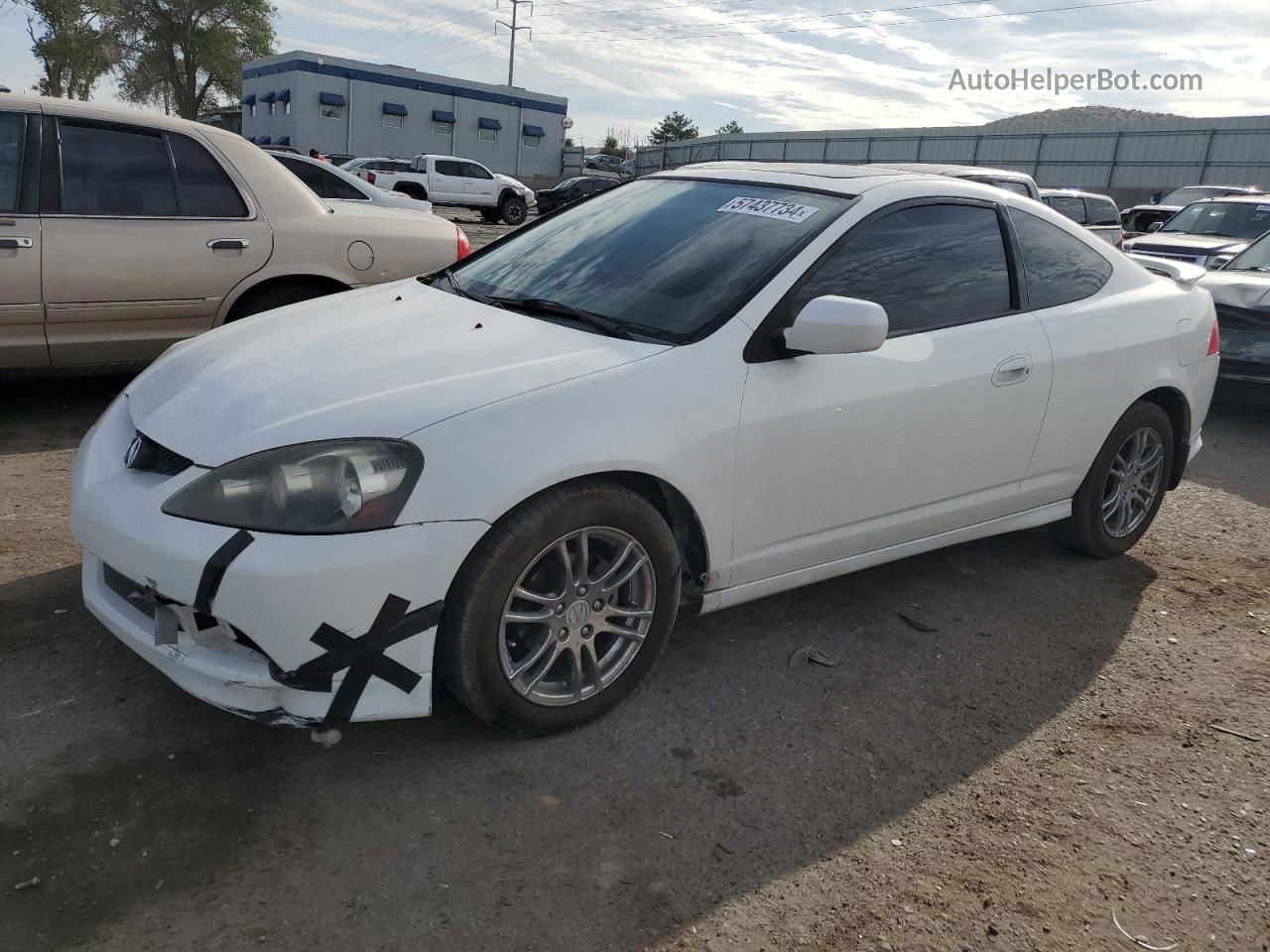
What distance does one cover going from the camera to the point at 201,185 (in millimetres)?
5613

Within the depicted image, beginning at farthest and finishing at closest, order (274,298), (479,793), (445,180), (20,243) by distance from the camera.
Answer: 1. (445,180)
2. (274,298)
3. (20,243)
4. (479,793)

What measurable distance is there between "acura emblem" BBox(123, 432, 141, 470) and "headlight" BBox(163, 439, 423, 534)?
33 centimetres

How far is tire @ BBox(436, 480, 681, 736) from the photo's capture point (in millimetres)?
2594

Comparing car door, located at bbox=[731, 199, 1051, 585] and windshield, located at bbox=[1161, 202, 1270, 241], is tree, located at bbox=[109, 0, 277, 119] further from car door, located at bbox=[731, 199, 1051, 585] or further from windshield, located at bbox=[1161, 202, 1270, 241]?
car door, located at bbox=[731, 199, 1051, 585]

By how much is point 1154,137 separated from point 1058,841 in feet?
122

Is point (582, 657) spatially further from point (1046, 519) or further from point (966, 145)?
point (966, 145)

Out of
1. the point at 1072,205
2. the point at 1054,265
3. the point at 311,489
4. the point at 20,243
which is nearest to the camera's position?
the point at 311,489

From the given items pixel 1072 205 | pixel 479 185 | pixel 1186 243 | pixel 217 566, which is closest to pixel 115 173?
pixel 217 566

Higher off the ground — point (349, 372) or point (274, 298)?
point (349, 372)

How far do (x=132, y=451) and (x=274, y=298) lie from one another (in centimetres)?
326

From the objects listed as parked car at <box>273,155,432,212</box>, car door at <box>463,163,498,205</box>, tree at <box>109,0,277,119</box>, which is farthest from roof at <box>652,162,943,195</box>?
tree at <box>109,0,277,119</box>

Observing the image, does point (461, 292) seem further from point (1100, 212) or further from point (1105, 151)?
point (1105, 151)

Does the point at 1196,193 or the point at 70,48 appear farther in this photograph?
the point at 70,48

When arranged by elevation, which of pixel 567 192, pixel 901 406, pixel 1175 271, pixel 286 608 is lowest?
pixel 286 608
